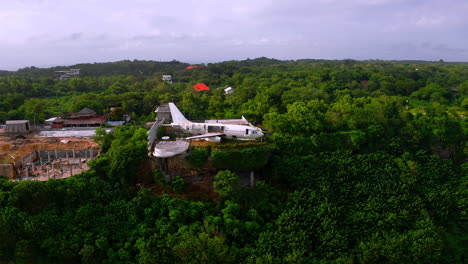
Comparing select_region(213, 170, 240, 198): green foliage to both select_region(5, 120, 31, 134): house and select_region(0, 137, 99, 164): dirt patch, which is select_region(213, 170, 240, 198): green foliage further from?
select_region(5, 120, 31, 134): house

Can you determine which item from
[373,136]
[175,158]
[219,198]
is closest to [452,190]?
[373,136]

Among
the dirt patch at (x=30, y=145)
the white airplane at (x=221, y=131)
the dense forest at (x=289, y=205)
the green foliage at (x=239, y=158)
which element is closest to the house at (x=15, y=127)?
the dirt patch at (x=30, y=145)

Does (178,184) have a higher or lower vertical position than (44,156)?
lower

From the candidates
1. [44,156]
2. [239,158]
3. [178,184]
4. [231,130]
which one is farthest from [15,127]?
[239,158]

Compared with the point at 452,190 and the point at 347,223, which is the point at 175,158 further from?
the point at 452,190

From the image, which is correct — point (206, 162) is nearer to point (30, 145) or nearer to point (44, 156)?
point (44, 156)

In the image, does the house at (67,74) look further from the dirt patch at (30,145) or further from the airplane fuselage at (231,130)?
the airplane fuselage at (231,130)

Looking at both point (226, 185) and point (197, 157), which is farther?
point (197, 157)

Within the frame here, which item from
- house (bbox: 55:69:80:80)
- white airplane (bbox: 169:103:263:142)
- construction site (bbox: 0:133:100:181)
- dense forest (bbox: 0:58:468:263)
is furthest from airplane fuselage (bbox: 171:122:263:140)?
house (bbox: 55:69:80:80)
